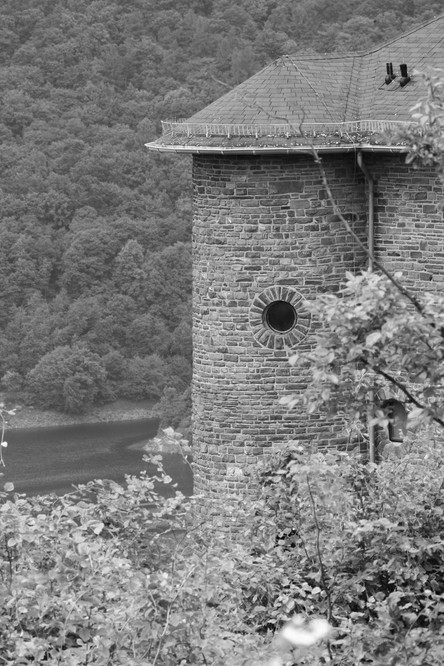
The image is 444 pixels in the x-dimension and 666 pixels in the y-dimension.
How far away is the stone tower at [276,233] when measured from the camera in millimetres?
14211

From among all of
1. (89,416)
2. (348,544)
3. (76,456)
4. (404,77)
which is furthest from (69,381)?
(348,544)

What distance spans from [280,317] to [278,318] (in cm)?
2

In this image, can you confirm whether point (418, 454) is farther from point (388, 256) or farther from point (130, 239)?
point (130, 239)

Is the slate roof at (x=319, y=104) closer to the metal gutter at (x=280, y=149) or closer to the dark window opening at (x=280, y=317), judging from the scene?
the metal gutter at (x=280, y=149)

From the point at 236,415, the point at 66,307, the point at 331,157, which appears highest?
the point at 331,157

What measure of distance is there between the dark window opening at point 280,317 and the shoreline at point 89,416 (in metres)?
24.9

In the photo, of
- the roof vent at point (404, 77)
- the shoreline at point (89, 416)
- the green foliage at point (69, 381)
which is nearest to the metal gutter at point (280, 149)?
the roof vent at point (404, 77)

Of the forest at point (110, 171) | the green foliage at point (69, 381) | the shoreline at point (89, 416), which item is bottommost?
the shoreline at point (89, 416)

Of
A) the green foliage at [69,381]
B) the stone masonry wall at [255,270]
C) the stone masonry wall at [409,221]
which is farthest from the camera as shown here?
the green foliage at [69,381]

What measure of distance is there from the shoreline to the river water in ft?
0.93

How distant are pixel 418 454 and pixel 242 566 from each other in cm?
276

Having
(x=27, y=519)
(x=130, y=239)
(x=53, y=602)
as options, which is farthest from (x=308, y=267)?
(x=130, y=239)

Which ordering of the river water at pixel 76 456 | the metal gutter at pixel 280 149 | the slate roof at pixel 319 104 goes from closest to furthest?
the metal gutter at pixel 280 149, the slate roof at pixel 319 104, the river water at pixel 76 456

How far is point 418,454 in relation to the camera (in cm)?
1234
